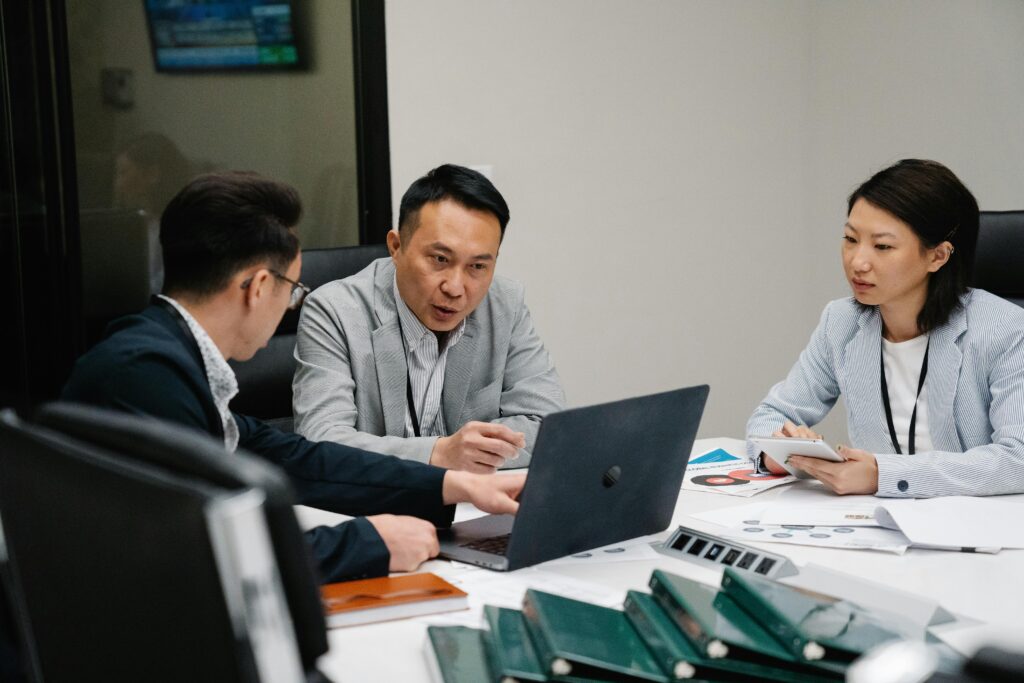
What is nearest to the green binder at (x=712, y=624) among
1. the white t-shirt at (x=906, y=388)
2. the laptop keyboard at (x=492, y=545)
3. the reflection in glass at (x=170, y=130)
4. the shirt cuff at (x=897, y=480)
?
the laptop keyboard at (x=492, y=545)

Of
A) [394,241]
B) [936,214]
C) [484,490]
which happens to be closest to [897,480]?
[936,214]

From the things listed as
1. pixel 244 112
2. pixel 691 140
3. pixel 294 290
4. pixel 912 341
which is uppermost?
pixel 244 112

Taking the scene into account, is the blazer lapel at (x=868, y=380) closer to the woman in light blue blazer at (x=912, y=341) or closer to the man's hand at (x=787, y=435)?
the woman in light blue blazer at (x=912, y=341)

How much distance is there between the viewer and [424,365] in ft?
8.25

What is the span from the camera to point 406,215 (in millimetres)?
2516

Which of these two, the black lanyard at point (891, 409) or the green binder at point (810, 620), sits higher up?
the green binder at point (810, 620)

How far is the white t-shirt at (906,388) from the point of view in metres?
2.44

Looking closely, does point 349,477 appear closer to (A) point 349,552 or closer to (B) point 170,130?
(A) point 349,552

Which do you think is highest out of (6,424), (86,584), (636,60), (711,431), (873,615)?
(636,60)

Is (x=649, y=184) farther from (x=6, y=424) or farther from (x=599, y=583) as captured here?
(x=6, y=424)

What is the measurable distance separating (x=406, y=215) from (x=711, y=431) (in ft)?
7.95

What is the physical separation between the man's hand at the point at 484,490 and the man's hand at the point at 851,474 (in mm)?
620

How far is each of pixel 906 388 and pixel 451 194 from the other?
1118 mm

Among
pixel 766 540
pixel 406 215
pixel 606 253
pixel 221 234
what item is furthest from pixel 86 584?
pixel 606 253
